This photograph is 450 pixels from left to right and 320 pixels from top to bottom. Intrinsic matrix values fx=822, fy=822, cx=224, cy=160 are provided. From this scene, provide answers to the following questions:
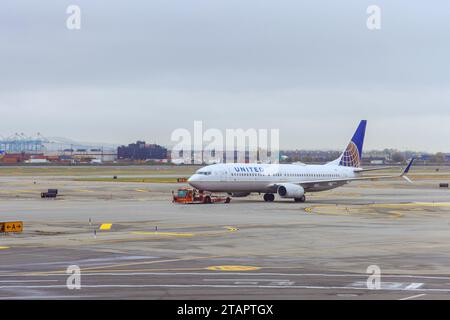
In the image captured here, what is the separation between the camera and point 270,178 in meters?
88.9

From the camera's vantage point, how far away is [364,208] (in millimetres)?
76562

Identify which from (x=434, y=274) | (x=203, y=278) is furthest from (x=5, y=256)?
(x=434, y=274)

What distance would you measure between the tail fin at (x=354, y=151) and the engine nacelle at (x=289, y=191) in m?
15.3

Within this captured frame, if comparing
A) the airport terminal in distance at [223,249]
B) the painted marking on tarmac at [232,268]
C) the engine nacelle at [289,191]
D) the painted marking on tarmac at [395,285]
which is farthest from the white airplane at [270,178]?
the painted marking on tarmac at [395,285]

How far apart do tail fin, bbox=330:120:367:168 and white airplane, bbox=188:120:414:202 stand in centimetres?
359

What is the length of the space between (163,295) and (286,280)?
5525 mm

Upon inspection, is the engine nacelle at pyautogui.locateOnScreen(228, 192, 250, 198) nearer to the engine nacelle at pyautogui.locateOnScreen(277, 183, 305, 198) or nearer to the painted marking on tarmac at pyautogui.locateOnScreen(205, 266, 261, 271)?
the engine nacelle at pyautogui.locateOnScreen(277, 183, 305, 198)

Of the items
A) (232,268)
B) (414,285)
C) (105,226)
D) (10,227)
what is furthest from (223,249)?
(105,226)

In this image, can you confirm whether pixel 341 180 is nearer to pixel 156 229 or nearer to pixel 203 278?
pixel 156 229

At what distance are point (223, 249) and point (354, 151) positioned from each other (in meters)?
65.0

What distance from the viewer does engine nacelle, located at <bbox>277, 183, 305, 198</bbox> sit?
88.2 meters

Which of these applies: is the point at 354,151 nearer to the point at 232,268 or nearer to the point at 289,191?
the point at 289,191
